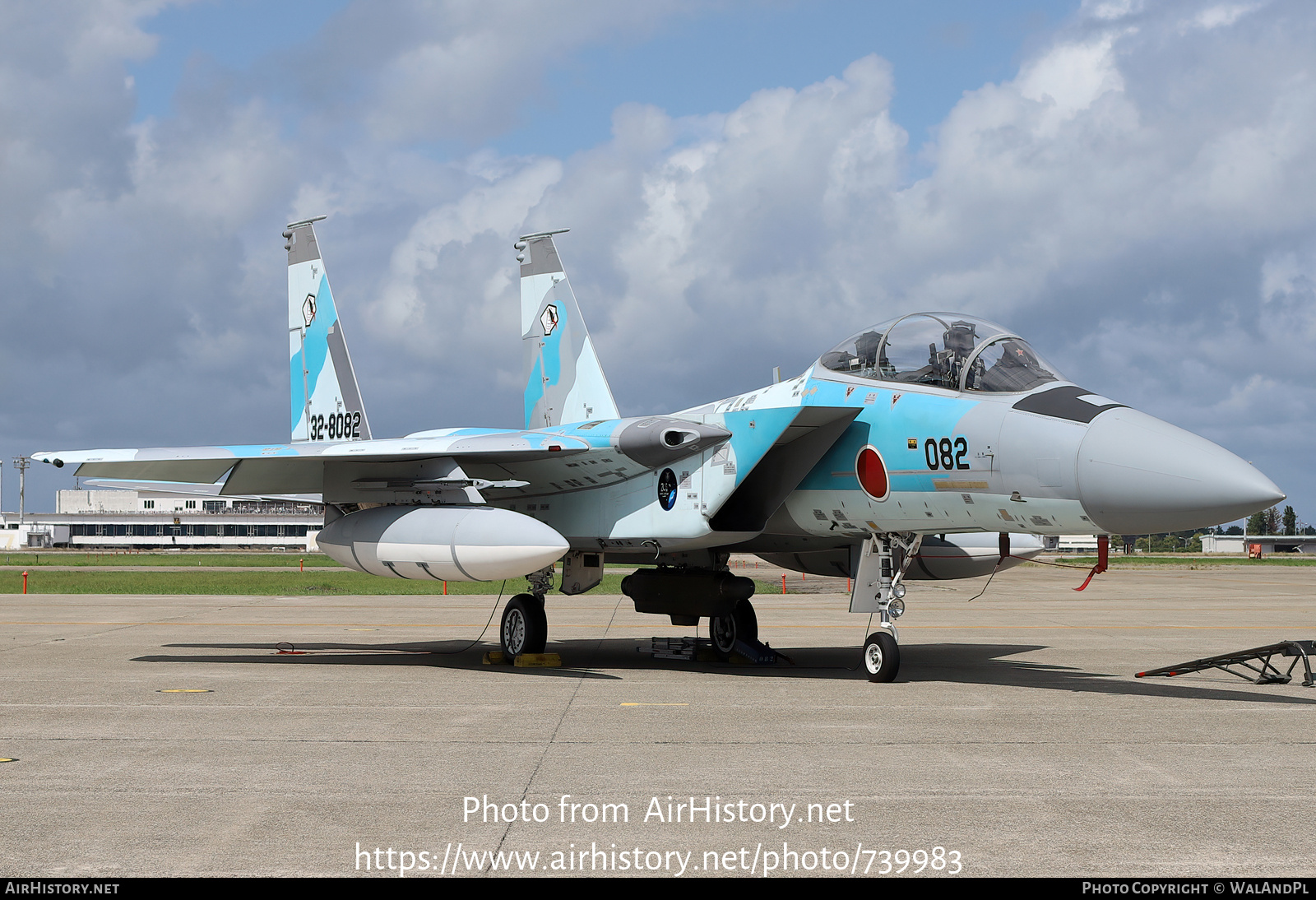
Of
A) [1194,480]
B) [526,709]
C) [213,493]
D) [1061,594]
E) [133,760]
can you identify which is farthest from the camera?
[1061,594]

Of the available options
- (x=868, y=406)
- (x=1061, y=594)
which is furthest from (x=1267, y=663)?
(x=1061, y=594)

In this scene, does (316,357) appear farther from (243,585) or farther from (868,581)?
(243,585)

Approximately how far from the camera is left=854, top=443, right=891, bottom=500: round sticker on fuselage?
9.93 metres

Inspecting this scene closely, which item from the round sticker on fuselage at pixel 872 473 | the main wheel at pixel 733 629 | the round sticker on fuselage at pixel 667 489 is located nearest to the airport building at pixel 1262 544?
the main wheel at pixel 733 629

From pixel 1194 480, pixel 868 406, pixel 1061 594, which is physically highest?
pixel 868 406

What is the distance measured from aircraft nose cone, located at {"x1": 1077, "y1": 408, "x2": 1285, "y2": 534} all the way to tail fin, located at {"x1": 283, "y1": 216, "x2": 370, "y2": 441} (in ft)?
32.9

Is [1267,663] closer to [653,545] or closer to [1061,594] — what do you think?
[653,545]

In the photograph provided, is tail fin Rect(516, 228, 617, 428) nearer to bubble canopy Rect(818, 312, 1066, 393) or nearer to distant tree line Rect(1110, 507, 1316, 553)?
bubble canopy Rect(818, 312, 1066, 393)

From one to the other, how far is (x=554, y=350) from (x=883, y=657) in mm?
8166

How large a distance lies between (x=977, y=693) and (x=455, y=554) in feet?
16.3

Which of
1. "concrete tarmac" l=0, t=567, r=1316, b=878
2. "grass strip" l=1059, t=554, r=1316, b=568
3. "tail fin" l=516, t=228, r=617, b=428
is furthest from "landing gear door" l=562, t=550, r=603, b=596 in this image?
"grass strip" l=1059, t=554, r=1316, b=568

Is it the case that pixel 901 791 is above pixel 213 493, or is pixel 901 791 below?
below

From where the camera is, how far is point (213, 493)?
45.3 feet

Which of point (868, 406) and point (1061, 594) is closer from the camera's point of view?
point (868, 406)
